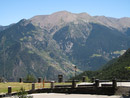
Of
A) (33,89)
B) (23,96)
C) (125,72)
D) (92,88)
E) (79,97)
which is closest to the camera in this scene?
(23,96)

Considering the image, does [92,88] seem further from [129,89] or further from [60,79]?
[60,79]

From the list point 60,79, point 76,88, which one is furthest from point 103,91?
point 60,79

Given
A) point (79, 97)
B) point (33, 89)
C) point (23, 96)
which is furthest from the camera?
point (33, 89)

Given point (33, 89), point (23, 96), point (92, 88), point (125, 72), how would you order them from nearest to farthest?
point (23, 96) → point (92, 88) → point (33, 89) → point (125, 72)

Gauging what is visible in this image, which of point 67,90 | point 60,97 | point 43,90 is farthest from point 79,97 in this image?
point 43,90

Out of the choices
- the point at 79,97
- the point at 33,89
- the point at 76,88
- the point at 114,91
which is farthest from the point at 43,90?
the point at 114,91

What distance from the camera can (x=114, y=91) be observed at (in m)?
47.8

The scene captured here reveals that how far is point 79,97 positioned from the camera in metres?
46.7

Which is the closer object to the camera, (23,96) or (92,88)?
(23,96)

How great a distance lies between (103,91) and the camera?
49.4 meters

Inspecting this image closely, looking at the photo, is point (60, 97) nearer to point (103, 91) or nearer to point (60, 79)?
point (103, 91)

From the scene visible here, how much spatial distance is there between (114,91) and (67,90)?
9.55 m

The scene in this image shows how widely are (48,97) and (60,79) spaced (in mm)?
23530

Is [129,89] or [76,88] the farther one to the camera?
[76,88]
